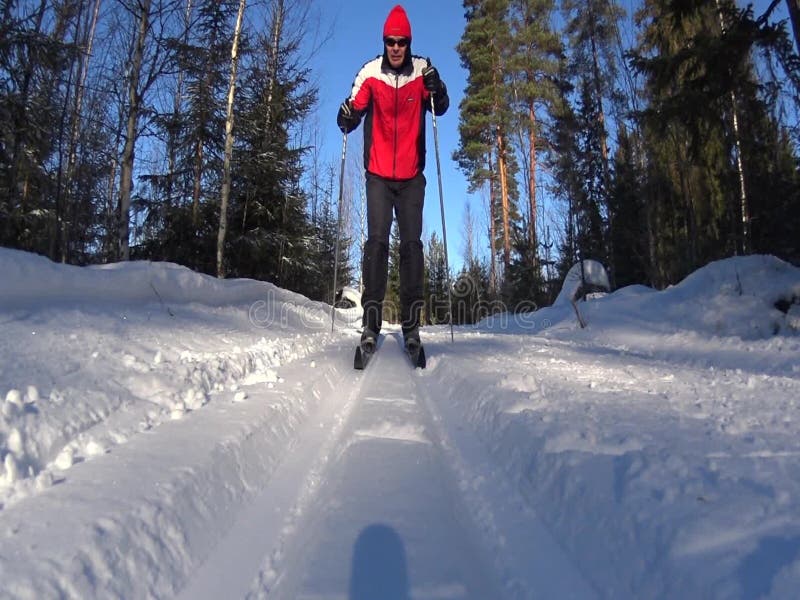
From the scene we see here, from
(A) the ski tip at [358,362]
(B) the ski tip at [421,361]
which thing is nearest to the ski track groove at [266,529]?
(A) the ski tip at [358,362]

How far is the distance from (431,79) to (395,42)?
435mm

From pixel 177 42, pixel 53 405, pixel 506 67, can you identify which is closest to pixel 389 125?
pixel 53 405

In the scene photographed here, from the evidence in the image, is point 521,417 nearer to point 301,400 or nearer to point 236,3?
point 301,400

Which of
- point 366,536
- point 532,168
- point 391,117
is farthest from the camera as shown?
point 532,168

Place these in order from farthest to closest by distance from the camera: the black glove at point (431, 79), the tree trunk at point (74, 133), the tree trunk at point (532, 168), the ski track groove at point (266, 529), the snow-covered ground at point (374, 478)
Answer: the tree trunk at point (532, 168) < the tree trunk at point (74, 133) < the black glove at point (431, 79) < the ski track groove at point (266, 529) < the snow-covered ground at point (374, 478)

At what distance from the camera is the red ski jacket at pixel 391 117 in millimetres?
4070

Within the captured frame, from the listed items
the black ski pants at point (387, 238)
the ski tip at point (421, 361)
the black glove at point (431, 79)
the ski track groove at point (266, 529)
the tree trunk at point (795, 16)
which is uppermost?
the tree trunk at point (795, 16)

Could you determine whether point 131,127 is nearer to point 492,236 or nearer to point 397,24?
point 397,24

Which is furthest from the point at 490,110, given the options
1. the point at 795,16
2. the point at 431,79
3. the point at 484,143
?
the point at 431,79

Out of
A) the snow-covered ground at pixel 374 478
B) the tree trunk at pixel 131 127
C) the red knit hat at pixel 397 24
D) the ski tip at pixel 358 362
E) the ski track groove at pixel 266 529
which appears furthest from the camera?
A: the tree trunk at pixel 131 127

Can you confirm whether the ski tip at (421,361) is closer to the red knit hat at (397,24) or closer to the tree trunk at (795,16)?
the red knit hat at (397,24)

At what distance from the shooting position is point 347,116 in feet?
13.7

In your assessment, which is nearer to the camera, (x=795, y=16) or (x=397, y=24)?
(x=397, y=24)

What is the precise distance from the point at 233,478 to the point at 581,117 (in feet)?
68.5
